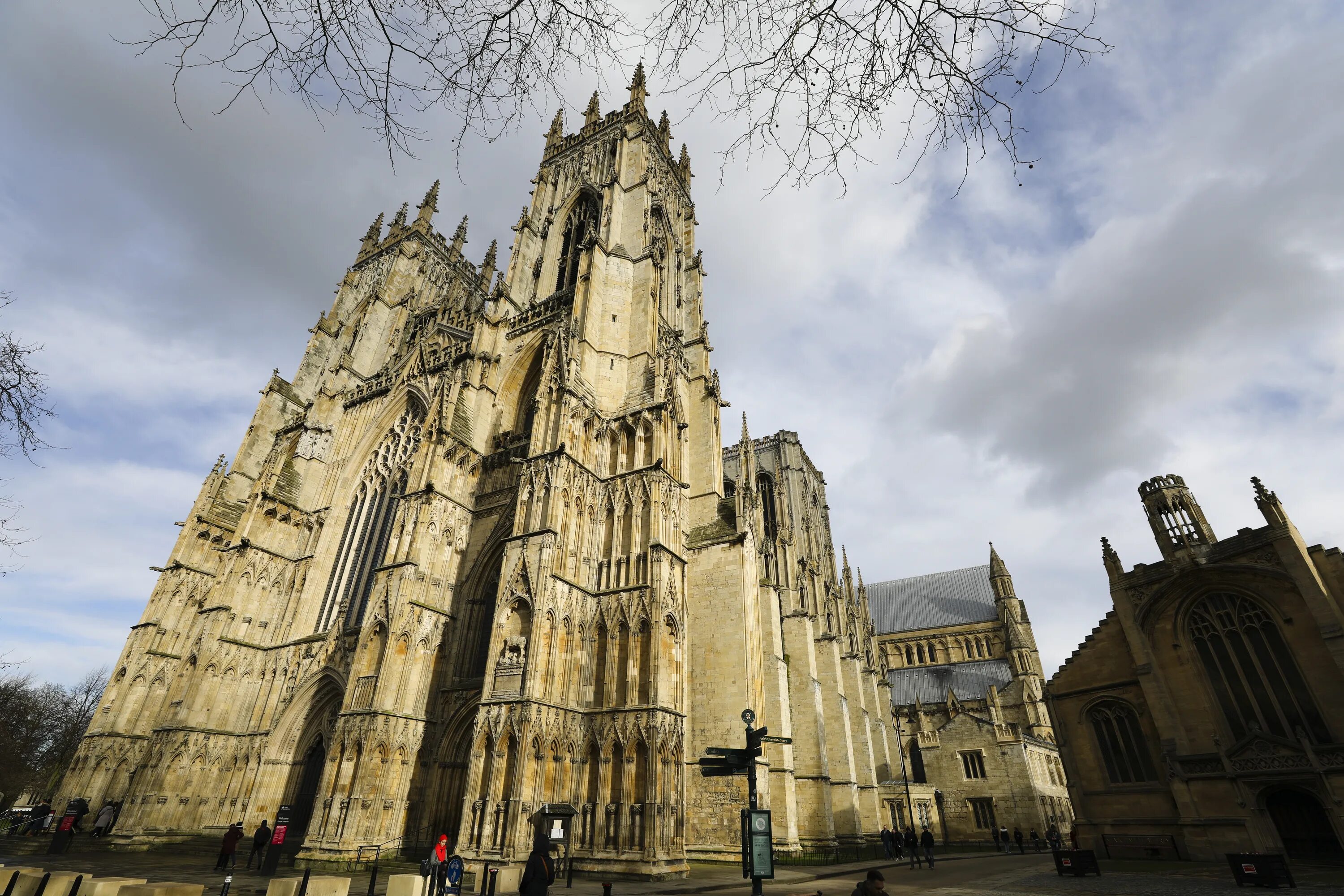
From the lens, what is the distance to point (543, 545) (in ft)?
52.8

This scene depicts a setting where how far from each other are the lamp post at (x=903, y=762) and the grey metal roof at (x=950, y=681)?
396 cm

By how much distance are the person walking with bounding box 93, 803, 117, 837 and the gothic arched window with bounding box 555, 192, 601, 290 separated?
24302 mm

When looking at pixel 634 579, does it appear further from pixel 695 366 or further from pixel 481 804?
pixel 695 366

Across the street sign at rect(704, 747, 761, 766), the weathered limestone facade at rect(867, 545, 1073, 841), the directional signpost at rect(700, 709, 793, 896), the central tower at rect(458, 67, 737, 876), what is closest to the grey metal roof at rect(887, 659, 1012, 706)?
the weathered limestone facade at rect(867, 545, 1073, 841)

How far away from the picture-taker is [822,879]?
13.4 m

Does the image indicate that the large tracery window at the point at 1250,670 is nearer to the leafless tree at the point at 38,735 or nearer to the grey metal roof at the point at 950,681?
the grey metal roof at the point at 950,681

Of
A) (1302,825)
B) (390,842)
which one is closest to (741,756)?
(390,842)

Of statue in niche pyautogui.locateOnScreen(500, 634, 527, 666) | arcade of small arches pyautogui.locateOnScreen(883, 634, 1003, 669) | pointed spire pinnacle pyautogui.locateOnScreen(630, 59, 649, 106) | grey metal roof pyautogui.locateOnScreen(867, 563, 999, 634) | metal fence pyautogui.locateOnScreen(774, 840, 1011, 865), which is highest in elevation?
pointed spire pinnacle pyautogui.locateOnScreen(630, 59, 649, 106)

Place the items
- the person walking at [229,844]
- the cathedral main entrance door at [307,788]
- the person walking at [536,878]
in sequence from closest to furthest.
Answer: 1. the person walking at [536,878]
2. the person walking at [229,844]
3. the cathedral main entrance door at [307,788]

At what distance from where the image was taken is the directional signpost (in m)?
7.08

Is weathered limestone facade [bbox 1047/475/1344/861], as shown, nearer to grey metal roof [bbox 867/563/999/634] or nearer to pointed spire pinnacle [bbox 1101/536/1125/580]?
pointed spire pinnacle [bbox 1101/536/1125/580]

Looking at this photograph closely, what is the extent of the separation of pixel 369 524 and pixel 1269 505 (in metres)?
29.1

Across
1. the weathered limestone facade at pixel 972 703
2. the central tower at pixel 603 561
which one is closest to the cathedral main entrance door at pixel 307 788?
the central tower at pixel 603 561

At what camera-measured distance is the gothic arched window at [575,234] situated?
91.9ft
